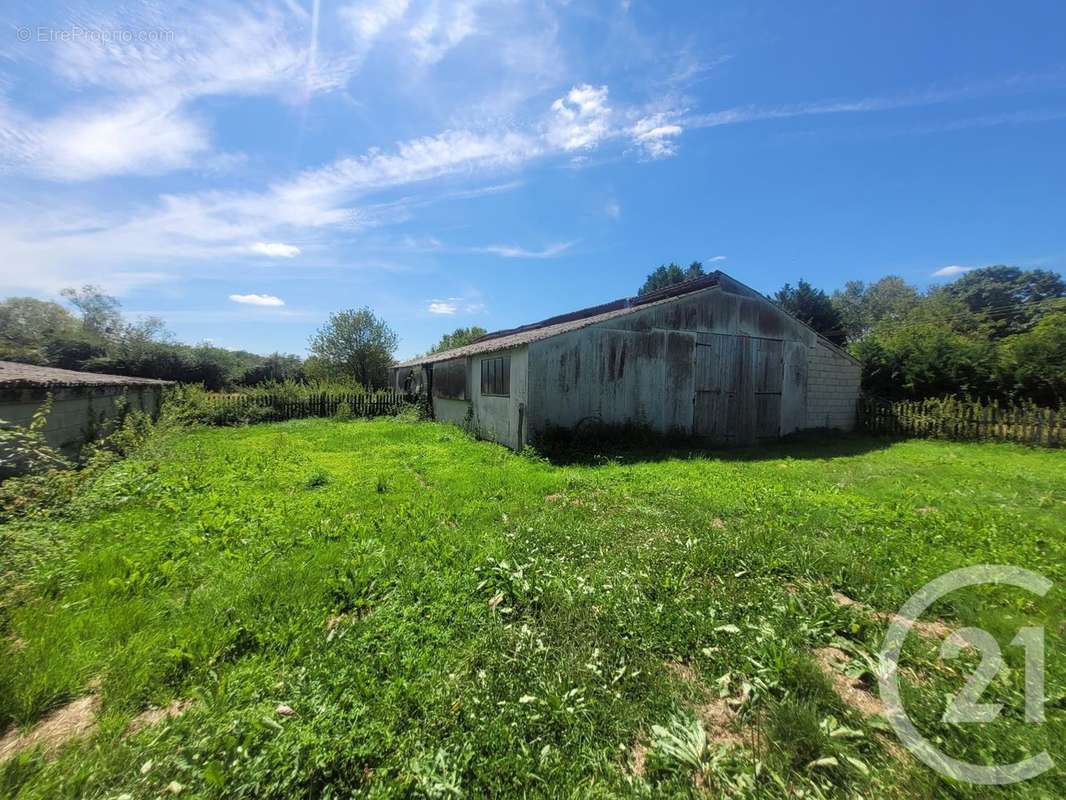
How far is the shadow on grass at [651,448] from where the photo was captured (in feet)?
30.7

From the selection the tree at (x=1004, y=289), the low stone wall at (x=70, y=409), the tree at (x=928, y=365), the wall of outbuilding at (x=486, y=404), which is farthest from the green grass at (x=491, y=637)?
the tree at (x=1004, y=289)

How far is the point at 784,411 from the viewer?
1306 centimetres

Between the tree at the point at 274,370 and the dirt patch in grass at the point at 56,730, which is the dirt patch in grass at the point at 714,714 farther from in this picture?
the tree at the point at 274,370

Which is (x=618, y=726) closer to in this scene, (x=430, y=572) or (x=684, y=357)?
(x=430, y=572)

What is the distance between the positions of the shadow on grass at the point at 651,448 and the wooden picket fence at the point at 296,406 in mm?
11634

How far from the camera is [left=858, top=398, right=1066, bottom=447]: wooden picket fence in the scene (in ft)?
36.4

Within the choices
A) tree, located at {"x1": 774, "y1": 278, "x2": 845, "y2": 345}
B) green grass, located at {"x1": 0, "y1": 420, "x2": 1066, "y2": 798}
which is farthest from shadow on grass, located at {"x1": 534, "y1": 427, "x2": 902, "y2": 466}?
tree, located at {"x1": 774, "y1": 278, "x2": 845, "y2": 345}

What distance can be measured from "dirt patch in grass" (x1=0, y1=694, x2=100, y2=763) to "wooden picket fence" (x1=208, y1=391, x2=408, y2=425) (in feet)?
54.8

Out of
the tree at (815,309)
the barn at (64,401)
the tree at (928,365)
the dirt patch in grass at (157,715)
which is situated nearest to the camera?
the dirt patch in grass at (157,715)

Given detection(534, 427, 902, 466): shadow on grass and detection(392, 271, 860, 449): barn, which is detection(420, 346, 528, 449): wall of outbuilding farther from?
detection(534, 427, 902, 466): shadow on grass

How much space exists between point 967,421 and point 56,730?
752 inches

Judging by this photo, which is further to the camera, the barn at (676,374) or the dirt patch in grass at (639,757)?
the barn at (676,374)

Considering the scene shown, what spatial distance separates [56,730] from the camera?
213cm

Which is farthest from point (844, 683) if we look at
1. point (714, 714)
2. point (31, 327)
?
point (31, 327)
